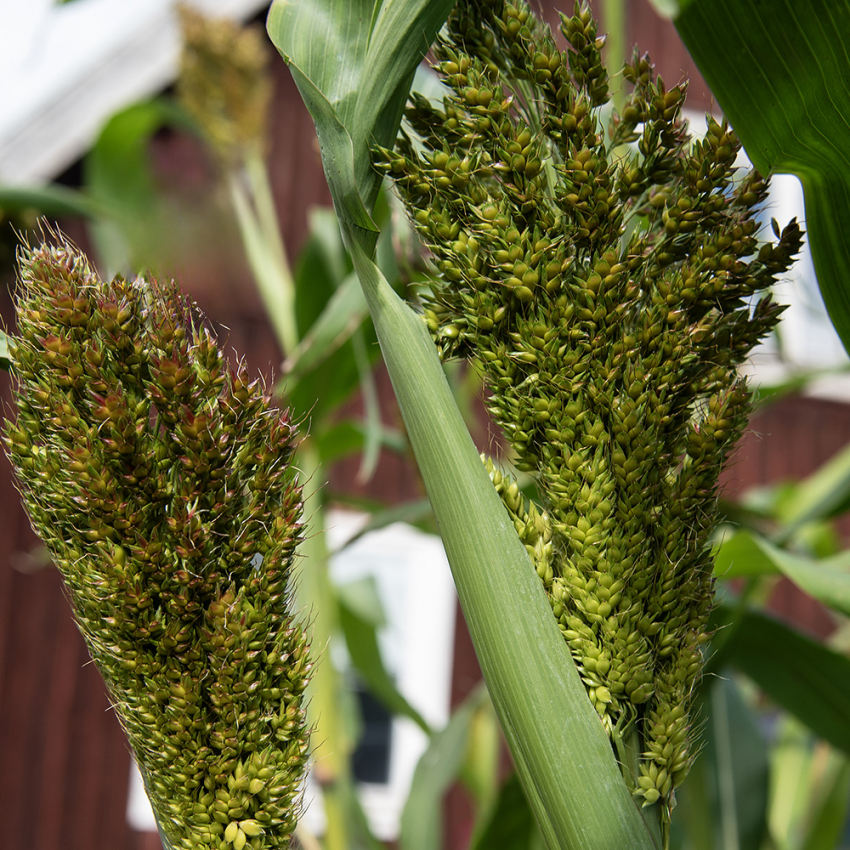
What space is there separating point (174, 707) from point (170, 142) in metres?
4.07

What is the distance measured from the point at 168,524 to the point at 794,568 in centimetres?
55

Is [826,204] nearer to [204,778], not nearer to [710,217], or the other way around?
[710,217]

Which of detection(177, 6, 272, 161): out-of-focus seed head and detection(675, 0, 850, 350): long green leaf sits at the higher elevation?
detection(177, 6, 272, 161): out-of-focus seed head

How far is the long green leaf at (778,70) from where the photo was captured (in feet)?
1.51

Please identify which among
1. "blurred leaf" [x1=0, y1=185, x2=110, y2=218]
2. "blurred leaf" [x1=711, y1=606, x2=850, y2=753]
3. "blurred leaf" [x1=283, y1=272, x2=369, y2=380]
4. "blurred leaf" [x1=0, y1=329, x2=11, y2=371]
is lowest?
"blurred leaf" [x1=711, y1=606, x2=850, y2=753]

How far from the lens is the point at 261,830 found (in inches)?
17.6

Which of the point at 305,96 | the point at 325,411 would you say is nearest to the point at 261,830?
the point at 305,96

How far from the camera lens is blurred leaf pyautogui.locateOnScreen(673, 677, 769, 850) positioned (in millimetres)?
1242

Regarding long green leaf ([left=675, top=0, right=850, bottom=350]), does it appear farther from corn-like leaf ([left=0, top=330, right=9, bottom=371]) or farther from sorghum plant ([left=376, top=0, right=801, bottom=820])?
corn-like leaf ([left=0, top=330, right=9, bottom=371])

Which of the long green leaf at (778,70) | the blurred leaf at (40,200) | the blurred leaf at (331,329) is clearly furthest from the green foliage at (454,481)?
the blurred leaf at (40,200)

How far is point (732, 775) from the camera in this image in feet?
4.17

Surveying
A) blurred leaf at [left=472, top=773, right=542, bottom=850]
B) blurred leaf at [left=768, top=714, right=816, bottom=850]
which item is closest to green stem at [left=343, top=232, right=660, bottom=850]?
blurred leaf at [left=472, top=773, right=542, bottom=850]

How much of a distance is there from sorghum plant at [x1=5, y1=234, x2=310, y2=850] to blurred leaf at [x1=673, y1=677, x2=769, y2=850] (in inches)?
34.9

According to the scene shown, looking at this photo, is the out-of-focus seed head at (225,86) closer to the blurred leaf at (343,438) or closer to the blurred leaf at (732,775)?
the blurred leaf at (343,438)
